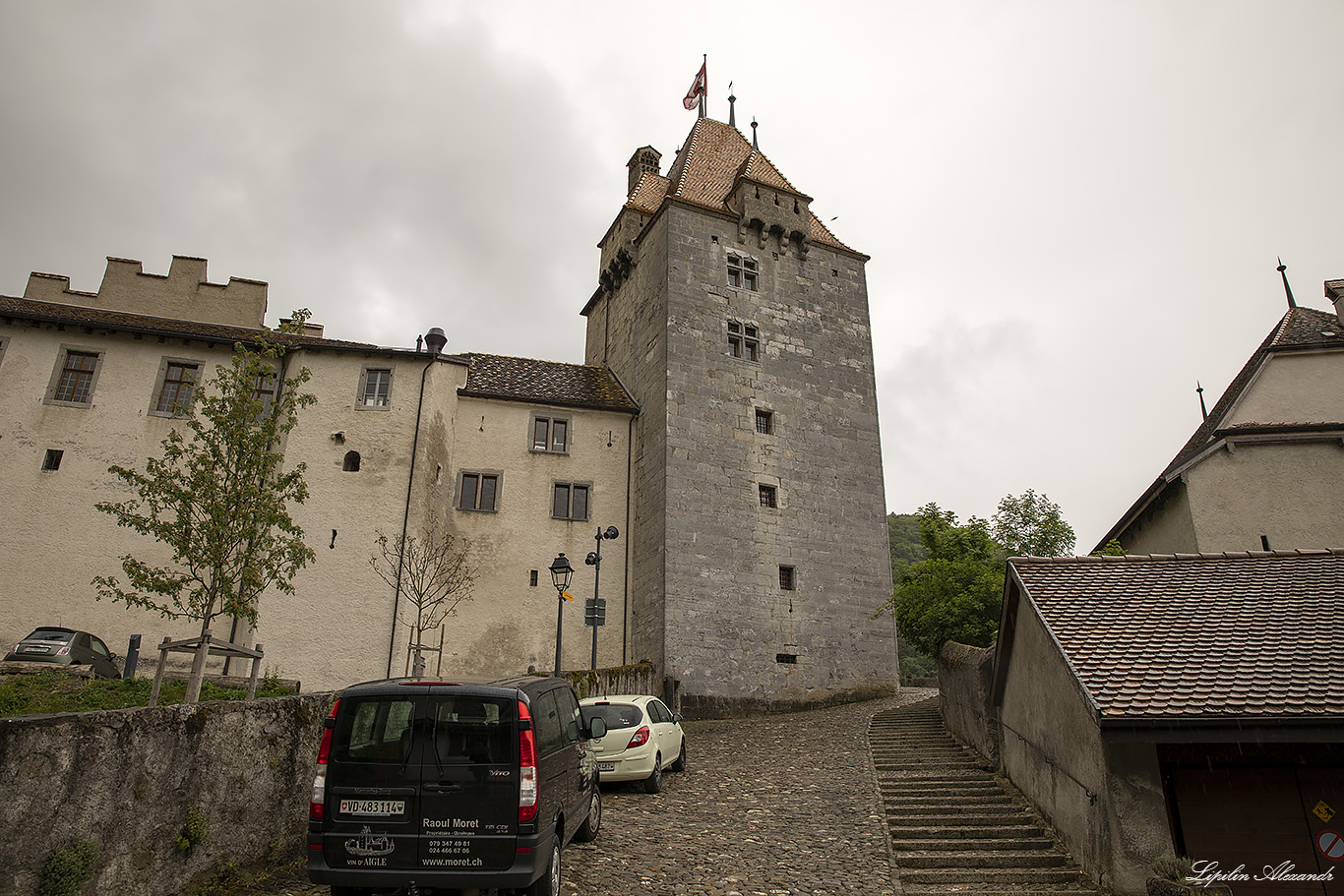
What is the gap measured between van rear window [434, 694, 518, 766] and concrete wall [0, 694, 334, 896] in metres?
2.07

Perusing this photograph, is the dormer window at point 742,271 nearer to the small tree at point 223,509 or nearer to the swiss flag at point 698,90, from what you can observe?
the swiss flag at point 698,90

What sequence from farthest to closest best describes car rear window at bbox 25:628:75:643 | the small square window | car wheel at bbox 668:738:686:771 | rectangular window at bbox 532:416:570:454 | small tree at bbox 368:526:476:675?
rectangular window at bbox 532:416:570:454, the small square window, small tree at bbox 368:526:476:675, car rear window at bbox 25:628:75:643, car wheel at bbox 668:738:686:771

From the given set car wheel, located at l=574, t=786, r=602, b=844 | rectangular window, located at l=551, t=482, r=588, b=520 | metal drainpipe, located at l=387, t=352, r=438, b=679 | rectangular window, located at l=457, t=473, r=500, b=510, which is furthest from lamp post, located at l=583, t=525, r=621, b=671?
car wheel, located at l=574, t=786, r=602, b=844

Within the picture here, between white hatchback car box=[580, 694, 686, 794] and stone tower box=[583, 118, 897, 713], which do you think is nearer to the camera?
white hatchback car box=[580, 694, 686, 794]

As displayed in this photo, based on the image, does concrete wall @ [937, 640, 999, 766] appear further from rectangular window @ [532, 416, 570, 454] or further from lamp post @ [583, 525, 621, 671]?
rectangular window @ [532, 416, 570, 454]

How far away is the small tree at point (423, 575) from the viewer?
20.0m

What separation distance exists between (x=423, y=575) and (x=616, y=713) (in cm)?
1014

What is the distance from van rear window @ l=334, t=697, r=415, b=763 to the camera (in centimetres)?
603

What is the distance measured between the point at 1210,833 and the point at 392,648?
17.0 m

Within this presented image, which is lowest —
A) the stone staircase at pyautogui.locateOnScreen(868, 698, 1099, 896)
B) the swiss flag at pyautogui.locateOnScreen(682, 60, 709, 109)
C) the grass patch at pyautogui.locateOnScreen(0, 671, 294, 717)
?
the stone staircase at pyautogui.locateOnScreen(868, 698, 1099, 896)

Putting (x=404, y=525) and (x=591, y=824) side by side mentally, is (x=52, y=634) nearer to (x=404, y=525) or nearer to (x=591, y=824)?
(x=404, y=525)

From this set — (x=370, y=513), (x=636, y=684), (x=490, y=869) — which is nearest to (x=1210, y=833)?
(x=490, y=869)

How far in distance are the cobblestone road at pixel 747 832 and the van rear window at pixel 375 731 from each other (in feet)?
5.49

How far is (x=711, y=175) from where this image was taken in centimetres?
3048
